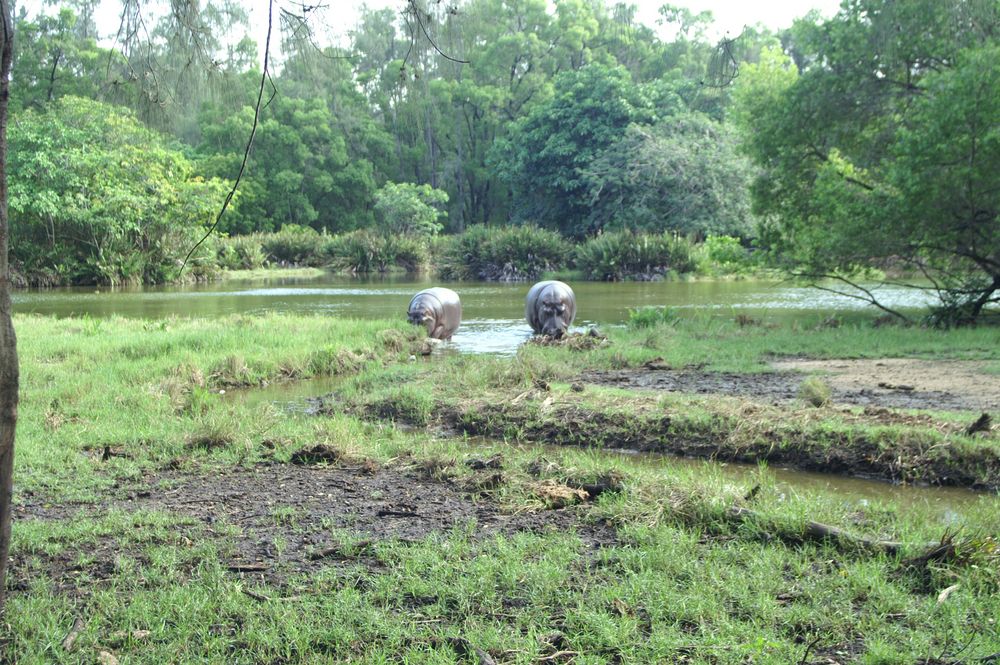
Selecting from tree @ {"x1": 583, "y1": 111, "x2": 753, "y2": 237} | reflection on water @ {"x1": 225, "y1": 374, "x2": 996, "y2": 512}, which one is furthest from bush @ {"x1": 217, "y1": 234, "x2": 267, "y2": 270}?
reflection on water @ {"x1": 225, "y1": 374, "x2": 996, "y2": 512}

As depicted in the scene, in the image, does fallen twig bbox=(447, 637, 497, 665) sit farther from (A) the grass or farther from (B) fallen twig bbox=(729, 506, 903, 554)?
(A) the grass

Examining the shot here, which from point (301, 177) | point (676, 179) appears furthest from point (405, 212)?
point (676, 179)

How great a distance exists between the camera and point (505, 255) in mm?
37312

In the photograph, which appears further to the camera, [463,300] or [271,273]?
[271,273]

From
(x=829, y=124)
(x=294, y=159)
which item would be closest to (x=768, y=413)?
(x=829, y=124)

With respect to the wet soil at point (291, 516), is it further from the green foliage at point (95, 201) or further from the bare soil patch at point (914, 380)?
the green foliage at point (95, 201)

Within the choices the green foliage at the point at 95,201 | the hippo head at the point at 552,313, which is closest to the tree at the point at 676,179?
the green foliage at the point at 95,201

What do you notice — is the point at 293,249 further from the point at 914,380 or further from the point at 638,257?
the point at 914,380

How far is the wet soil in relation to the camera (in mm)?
4652

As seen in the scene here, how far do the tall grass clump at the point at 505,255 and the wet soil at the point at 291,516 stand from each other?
99.3ft

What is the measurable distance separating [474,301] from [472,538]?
20610mm

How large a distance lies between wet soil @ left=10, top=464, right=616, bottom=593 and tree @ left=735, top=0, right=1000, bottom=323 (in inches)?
422

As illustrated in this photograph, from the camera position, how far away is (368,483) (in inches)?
253

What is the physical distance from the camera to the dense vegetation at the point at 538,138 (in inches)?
220
